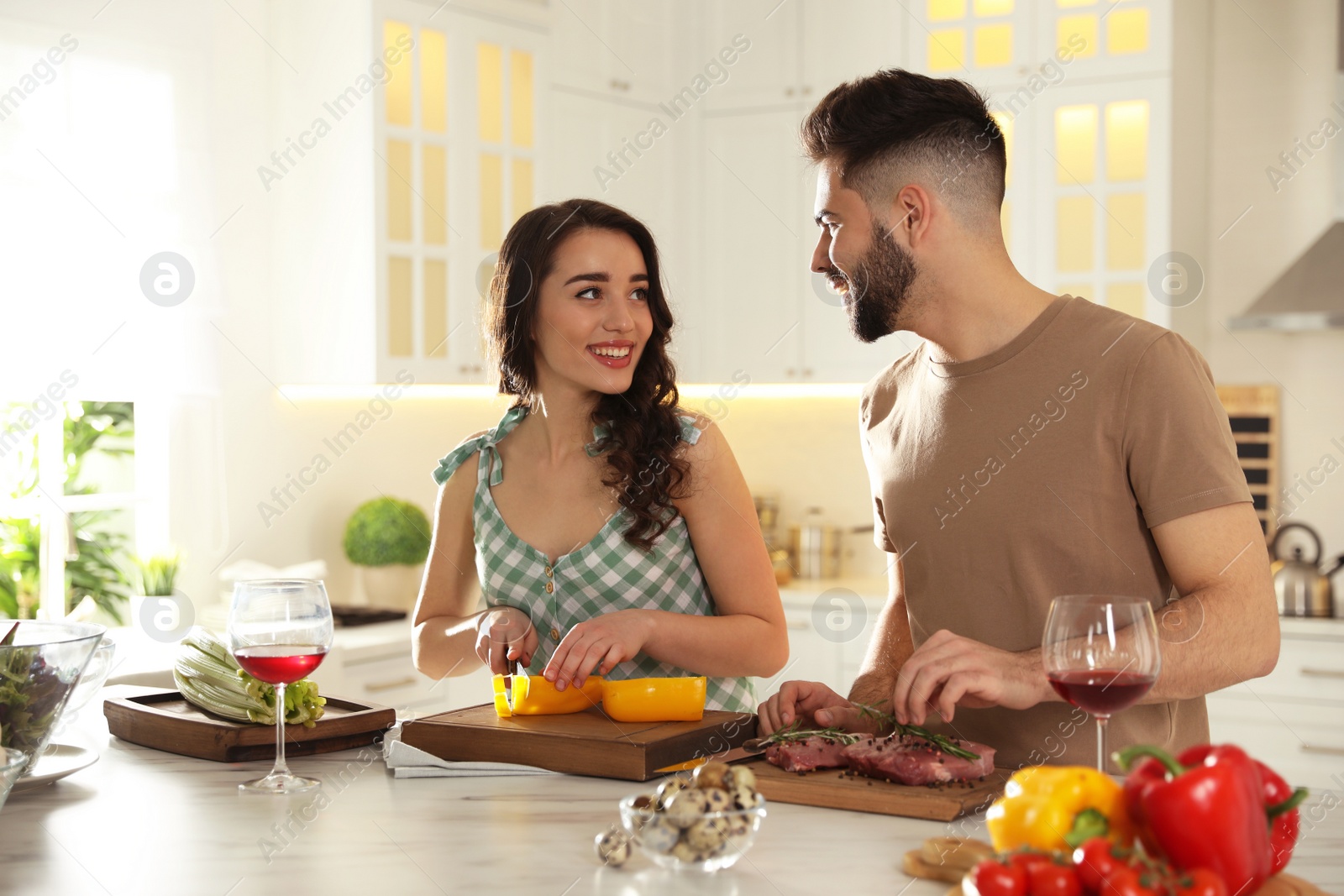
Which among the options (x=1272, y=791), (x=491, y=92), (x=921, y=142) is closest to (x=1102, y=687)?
(x=1272, y=791)

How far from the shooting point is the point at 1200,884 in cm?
89

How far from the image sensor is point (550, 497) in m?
2.07

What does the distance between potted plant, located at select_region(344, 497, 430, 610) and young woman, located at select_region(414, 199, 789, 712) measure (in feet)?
6.16

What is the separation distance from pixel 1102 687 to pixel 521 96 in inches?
130

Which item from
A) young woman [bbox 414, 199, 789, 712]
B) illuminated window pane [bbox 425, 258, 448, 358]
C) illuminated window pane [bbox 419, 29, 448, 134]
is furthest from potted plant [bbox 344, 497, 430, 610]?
young woman [bbox 414, 199, 789, 712]

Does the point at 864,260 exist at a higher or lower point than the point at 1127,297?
lower

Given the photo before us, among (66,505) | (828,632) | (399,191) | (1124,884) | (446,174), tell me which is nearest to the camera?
(1124,884)

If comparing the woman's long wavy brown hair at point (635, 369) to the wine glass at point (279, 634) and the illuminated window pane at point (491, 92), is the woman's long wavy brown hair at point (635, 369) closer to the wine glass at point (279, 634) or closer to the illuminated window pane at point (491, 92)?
the wine glass at point (279, 634)

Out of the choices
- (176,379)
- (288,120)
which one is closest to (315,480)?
(176,379)

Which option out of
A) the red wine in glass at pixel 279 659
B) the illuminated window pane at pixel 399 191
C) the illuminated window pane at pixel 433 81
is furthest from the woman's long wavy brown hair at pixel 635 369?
the illuminated window pane at pixel 433 81

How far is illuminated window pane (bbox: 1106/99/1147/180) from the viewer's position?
12.9 ft

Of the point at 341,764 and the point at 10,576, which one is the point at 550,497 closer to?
the point at 341,764

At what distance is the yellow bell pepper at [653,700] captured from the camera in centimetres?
155

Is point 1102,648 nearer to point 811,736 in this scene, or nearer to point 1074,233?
point 811,736
